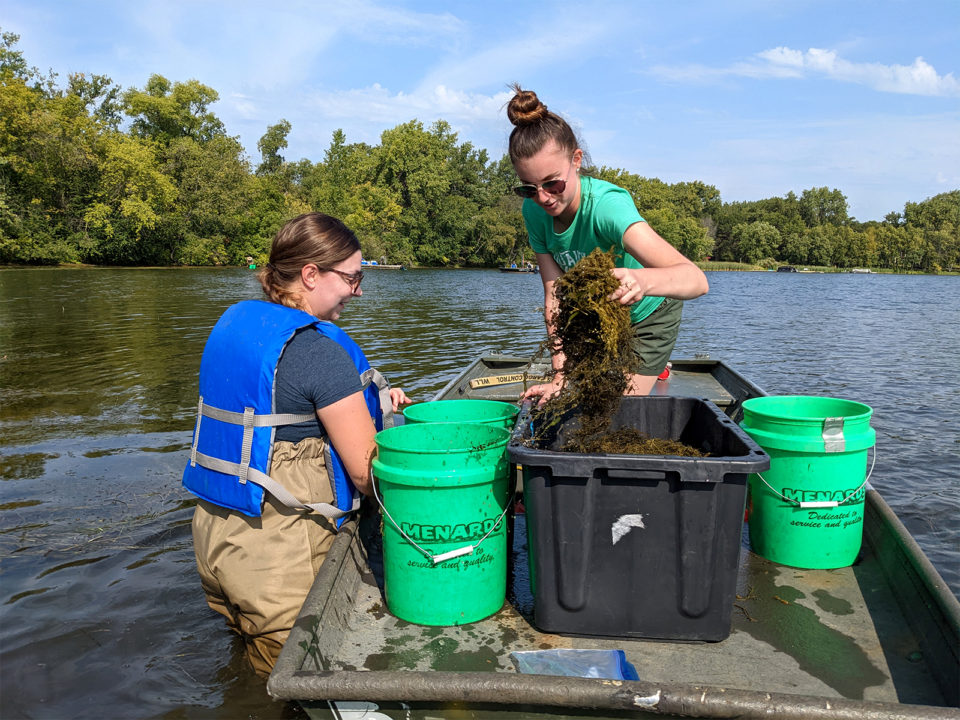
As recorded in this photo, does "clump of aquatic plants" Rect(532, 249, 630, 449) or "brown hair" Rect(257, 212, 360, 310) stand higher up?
"brown hair" Rect(257, 212, 360, 310)

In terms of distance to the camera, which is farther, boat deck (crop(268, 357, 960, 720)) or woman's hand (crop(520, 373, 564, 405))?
woman's hand (crop(520, 373, 564, 405))

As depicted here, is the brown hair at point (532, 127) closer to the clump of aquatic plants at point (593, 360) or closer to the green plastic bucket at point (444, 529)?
the clump of aquatic plants at point (593, 360)

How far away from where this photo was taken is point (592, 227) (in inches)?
136

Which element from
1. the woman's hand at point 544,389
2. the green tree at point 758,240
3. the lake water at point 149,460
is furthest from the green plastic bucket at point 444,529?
the green tree at point 758,240

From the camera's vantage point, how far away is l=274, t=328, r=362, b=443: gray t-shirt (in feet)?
9.49

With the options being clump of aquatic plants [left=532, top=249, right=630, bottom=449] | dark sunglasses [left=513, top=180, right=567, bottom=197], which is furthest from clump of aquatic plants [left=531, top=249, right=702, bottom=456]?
dark sunglasses [left=513, top=180, right=567, bottom=197]

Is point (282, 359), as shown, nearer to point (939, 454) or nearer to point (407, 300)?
point (939, 454)

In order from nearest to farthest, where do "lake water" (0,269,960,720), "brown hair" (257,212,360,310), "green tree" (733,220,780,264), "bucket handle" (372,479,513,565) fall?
"bucket handle" (372,479,513,565) < "brown hair" (257,212,360,310) < "lake water" (0,269,960,720) < "green tree" (733,220,780,264)

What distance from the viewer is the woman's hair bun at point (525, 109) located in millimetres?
3305

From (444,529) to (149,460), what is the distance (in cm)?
620

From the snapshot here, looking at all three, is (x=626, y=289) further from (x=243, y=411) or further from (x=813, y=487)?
(x=243, y=411)

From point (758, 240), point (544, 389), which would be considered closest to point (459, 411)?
point (544, 389)

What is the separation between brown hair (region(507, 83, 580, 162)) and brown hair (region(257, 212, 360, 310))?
952 mm

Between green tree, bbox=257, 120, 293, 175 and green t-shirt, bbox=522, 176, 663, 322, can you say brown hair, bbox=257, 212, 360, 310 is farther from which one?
green tree, bbox=257, 120, 293, 175
